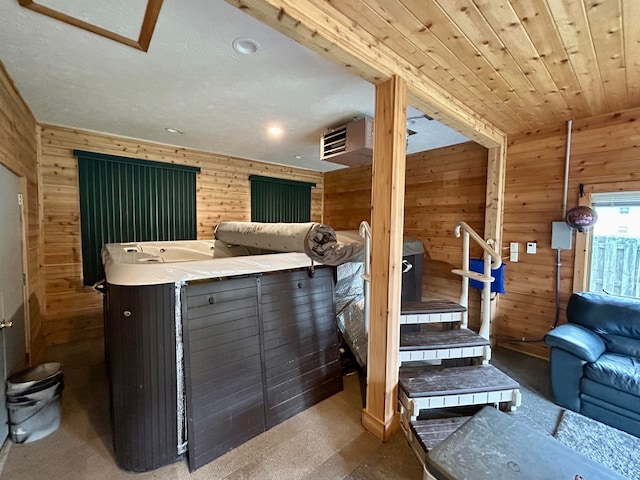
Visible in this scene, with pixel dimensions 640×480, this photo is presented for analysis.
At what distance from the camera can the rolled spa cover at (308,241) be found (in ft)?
7.00

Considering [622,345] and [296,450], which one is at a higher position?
[622,345]

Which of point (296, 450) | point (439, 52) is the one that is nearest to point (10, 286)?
point (296, 450)

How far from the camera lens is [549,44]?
5.35ft

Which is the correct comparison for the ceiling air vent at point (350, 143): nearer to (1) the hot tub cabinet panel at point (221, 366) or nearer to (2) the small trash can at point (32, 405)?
(1) the hot tub cabinet panel at point (221, 366)

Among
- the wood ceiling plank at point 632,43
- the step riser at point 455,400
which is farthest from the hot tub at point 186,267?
the wood ceiling plank at point 632,43

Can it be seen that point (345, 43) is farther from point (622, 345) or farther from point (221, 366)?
point (622, 345)

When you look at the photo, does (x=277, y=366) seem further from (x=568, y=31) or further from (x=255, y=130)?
A: (x=568, y=31)

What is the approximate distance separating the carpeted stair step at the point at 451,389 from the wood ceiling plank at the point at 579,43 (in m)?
2.25

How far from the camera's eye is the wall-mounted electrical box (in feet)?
9.25

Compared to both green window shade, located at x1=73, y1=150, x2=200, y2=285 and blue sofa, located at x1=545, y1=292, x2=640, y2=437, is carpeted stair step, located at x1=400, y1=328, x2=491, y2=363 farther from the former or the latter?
green window shade, located at x1=73, y1=150, x2=200, y2=285

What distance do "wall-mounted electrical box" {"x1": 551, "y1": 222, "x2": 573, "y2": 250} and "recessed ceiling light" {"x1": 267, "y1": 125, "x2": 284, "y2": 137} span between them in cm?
318

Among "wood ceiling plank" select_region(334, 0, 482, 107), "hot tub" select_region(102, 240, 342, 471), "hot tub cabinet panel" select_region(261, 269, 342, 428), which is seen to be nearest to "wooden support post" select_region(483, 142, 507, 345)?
"wood ceiling plank" select_region(334, 0, 482, 107)

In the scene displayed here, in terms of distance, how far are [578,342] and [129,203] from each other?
16.4 feet

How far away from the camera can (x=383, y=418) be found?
188 centimetres
